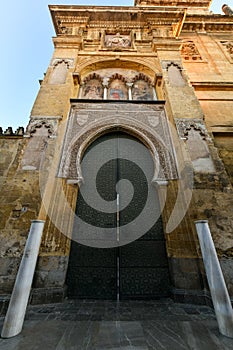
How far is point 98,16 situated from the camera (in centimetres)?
934

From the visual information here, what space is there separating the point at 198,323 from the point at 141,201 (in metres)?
2.74

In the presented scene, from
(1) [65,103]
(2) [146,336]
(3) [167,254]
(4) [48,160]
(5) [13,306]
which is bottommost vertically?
(2) [146,336]

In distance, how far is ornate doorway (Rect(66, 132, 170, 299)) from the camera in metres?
3.84

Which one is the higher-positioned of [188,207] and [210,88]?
[210,88]

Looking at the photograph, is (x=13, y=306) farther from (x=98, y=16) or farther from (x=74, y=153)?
(x=98, y=16)

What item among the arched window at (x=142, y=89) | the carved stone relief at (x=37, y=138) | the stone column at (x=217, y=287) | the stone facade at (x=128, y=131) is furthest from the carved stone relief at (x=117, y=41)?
the stone column at (x=217, y=287)

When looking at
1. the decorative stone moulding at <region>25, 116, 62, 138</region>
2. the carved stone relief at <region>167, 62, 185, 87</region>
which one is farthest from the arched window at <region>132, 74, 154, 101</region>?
the decorative stone moulding at <region>25, 116, 62, 138</region>

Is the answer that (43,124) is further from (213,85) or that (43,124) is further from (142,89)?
(213,85)

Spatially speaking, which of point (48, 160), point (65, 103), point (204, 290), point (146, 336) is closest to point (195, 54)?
point (65, 103)

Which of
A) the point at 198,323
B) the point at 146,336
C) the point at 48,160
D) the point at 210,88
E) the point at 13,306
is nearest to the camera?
the point at 146,336

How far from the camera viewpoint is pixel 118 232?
4.34 metres

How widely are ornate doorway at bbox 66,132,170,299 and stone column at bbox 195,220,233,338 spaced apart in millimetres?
1650

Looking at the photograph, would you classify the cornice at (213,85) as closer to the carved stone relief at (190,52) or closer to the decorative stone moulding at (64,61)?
the carved stone relief at (190,52)

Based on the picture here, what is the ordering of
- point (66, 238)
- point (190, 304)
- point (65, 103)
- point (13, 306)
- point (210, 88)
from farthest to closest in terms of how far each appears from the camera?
1. point (210, 88)
2. point (65, 103)
3. point (66, 238)
4. point (190, 304)
5. point (13, 306)
